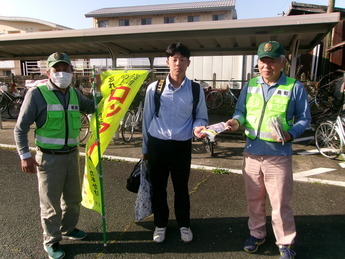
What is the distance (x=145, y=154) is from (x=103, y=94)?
2.54 ft

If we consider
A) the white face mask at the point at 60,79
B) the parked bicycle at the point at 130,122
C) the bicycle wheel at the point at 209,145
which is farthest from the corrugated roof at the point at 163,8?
the white face mask at the point at 60,79

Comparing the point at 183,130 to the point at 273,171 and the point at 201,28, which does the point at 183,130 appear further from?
the point at 201,28

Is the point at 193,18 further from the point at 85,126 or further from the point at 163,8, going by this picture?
the point at 85,126

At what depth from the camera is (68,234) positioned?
280 centimetres

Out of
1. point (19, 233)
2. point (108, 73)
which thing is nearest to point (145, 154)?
point (108, 73)

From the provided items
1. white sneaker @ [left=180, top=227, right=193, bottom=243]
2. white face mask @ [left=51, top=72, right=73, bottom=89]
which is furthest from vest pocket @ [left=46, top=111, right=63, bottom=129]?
white sneaker @ [left=180, top=227, right=193, bottom=243]

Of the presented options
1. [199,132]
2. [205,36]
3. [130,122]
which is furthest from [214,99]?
[199,132]

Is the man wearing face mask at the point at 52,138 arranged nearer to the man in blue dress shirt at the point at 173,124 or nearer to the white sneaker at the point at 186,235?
the man in blue dress shirt at the point at 173,124

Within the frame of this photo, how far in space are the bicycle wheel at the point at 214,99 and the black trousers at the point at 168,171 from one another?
853 centimetres

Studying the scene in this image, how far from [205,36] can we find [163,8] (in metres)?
31.3

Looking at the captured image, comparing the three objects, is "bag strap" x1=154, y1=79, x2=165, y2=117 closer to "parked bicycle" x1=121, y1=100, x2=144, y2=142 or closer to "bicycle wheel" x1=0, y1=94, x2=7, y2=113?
"parked bicycle" x1=121, y1=100, x2=144, y2=142

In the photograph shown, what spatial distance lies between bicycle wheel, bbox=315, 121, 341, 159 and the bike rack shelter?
1.55 metres

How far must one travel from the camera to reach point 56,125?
2.42 meters

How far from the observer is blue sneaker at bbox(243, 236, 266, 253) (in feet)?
8.59
